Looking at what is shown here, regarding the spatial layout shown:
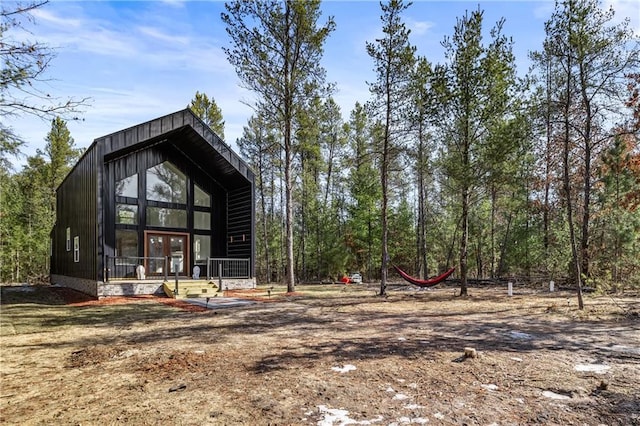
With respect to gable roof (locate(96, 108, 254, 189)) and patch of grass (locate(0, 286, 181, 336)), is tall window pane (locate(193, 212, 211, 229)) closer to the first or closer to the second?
gable roof (locate(96, 108, 254, 189))

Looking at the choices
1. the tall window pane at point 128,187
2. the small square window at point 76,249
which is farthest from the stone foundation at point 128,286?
the tall window pane at point 128,187

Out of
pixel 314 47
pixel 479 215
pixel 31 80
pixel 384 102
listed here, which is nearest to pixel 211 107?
pixel 314 47

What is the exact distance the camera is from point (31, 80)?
175 inches

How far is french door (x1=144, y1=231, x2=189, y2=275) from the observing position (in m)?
14.1

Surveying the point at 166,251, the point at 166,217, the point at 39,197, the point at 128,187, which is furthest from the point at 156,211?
the point at 39,197

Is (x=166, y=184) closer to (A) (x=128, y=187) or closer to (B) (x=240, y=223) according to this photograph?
(A) (x=128, y=187)

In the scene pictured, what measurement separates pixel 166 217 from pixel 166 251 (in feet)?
4.32

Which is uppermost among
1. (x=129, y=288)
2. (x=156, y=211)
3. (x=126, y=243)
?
(x=156, y=211)

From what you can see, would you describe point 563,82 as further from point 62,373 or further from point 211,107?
point 211,107

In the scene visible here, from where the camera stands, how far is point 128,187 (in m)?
13.8

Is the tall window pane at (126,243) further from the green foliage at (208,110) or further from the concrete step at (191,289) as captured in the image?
the green foliage at (208,110)

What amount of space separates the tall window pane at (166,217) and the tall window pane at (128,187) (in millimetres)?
800

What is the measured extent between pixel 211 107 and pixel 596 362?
922 inches

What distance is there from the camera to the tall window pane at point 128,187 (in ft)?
44.6
